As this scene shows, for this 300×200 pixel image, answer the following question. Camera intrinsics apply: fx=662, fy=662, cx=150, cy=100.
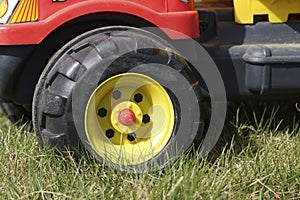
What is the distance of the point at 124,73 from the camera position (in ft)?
7.48

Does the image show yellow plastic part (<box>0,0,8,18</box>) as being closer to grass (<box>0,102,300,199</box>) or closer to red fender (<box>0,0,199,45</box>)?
red fender (<box>0,0,199,45</box>)

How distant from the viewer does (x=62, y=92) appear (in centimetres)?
225

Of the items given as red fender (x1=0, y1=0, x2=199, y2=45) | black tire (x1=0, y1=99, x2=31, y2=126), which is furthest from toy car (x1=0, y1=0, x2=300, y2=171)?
black tire (x1=0, y1=99, x2=31, y2=126)

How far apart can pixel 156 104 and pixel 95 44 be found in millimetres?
309

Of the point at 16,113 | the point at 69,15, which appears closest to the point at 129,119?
the point at 69,15

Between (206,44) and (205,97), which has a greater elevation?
(206,44)

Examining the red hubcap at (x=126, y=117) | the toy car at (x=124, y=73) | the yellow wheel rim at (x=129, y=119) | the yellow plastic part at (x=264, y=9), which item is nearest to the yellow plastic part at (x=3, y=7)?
the toy car at (x=124, y=73)

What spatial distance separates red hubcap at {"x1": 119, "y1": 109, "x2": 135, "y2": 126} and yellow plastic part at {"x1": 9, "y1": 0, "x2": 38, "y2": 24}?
45cm

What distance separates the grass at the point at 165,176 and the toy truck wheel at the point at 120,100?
0.08 m

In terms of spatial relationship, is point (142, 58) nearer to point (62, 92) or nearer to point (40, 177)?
point (62, 92)

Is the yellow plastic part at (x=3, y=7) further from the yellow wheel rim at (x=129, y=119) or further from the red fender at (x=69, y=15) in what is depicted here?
the yellow wheel rim at (x=129, y=119)

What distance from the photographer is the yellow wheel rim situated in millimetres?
2305

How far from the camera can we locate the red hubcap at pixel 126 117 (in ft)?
7.63

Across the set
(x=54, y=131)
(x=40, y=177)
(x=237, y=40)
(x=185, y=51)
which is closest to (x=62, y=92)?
(x=54, y=131)
